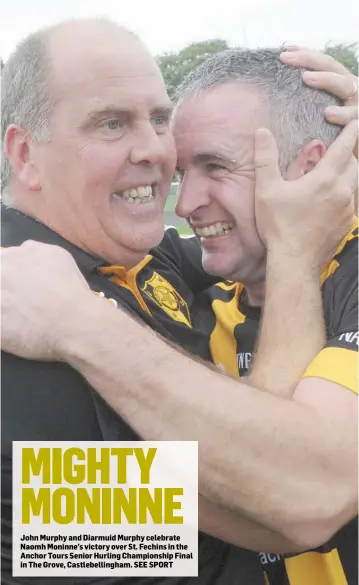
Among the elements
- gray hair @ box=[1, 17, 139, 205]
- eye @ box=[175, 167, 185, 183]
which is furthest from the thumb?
gray hair @ box=[1, 17, 139, 205]

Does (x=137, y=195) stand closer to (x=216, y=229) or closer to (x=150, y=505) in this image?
(x=216, y=229)

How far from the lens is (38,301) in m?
1.89

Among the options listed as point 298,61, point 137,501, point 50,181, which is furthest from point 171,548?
point 298,61

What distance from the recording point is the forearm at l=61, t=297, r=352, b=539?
1.74 m

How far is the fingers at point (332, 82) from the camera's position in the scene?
2605 mm

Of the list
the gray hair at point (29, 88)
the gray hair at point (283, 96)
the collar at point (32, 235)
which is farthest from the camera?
the gray hair at point (283, 96)

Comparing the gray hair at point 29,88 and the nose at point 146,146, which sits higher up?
the gray hair at point 29,88

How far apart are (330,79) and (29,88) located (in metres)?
1.17

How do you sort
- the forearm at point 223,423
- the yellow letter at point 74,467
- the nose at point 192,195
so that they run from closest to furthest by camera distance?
the forearm at point 223,423, the yellow letter at point 74,467, the nose at point 192,195

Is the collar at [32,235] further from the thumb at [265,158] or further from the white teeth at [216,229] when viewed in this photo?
the thumb at [265,158]

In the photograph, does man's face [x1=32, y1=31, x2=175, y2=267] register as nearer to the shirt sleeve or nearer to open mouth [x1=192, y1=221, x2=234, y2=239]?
open mouth [x1=192, y1=221, x2=234, y2=239]

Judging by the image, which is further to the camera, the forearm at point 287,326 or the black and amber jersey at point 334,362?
the forearm at point 287,326

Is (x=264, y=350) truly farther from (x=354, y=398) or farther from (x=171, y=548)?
(x=171, y=548)

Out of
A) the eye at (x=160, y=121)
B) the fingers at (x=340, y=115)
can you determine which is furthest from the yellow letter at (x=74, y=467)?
the fingers at (x=340, y=115)
